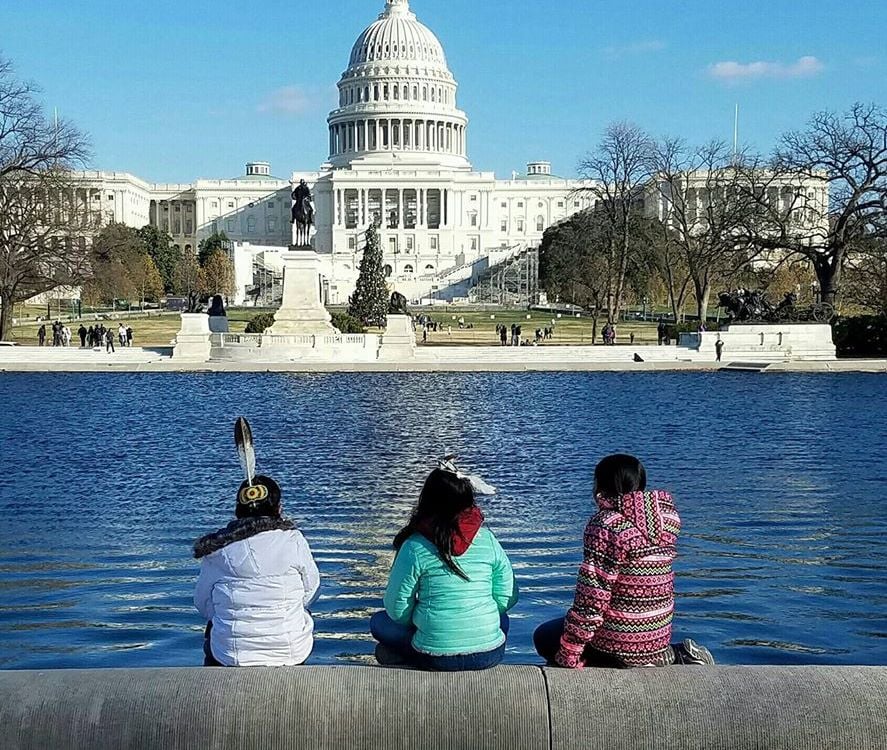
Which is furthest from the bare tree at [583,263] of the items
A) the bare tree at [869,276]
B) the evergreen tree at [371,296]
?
the bare tree at [869,276]

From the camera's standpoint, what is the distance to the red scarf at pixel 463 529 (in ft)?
18.2

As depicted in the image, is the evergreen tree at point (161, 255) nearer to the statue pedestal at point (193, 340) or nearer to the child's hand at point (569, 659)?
the statue pedestal at point (193, 340)

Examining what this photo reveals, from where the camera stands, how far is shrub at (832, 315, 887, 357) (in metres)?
43.0

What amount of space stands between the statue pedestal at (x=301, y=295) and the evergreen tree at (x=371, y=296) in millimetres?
16635

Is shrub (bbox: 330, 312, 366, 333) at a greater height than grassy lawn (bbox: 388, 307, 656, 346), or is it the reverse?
shrub (bbox: 330, 312, 366, 333)

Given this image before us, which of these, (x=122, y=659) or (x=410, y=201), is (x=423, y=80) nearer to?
(x=410, y=201)

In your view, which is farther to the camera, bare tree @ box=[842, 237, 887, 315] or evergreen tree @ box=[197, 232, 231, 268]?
evergreen tree @ box=[197, 232, 231, 268]

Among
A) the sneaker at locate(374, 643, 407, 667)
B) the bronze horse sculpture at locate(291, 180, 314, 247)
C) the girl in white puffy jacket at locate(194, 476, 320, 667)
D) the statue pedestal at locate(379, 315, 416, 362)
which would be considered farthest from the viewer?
the bronze horse sculpture at locate(291, 180, 314, 247)

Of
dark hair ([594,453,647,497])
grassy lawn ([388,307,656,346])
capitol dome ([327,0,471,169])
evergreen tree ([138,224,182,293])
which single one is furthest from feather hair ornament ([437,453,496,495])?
capitol dome ([327,0,471,169])

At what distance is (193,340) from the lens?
139 feet

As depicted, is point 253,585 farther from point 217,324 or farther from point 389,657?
point 217,324

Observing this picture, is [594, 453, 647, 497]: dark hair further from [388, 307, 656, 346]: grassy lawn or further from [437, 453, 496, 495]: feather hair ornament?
[388, 307, 656, 346]: grassy lawn

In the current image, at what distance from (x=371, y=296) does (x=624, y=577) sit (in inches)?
2214

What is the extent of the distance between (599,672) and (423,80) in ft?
459
